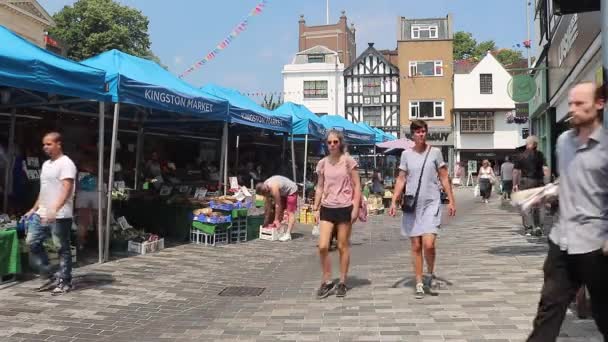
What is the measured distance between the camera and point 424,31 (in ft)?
153

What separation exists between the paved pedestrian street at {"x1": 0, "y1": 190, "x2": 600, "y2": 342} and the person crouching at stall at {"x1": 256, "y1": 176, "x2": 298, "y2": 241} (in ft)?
5.05

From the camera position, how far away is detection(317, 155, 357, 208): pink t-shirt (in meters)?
5.91

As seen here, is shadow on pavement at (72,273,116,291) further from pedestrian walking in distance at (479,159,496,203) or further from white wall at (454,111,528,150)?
white wall at (454,111,528,150)

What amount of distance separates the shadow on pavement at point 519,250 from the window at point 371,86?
38567 millimetres

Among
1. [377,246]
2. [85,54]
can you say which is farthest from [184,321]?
[85,54]

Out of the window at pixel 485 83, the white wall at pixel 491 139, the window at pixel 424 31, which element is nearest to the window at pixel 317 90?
the window at pixel 424 31

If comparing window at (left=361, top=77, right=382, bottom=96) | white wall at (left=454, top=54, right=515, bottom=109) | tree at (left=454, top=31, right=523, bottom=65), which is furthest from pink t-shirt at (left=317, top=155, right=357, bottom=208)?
tree at (left=454, top=31, right=523, bottom=65)

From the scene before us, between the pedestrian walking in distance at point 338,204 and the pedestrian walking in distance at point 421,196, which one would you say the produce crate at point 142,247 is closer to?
the pedestrian walking in distance at point 338,204

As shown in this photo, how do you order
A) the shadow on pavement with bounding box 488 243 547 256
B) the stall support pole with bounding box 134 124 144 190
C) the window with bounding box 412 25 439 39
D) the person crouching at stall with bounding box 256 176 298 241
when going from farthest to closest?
1. the window with bounding box 412 25 439 39
2. the stall support pole with bounding box 134 124 144 190
3. the person crouching at stall with bounding box 256 176 298 241
4. the shadow on pavement with bounding box 488 243 547 256

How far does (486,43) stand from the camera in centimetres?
6588

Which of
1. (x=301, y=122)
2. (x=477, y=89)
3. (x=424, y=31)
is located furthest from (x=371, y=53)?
(x=301, y=122)

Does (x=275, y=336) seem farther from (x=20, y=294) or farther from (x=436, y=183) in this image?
(x=20, y=294)

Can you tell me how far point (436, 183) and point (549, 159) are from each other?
12.8 metres

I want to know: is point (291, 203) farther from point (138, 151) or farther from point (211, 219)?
point (138, 151)
